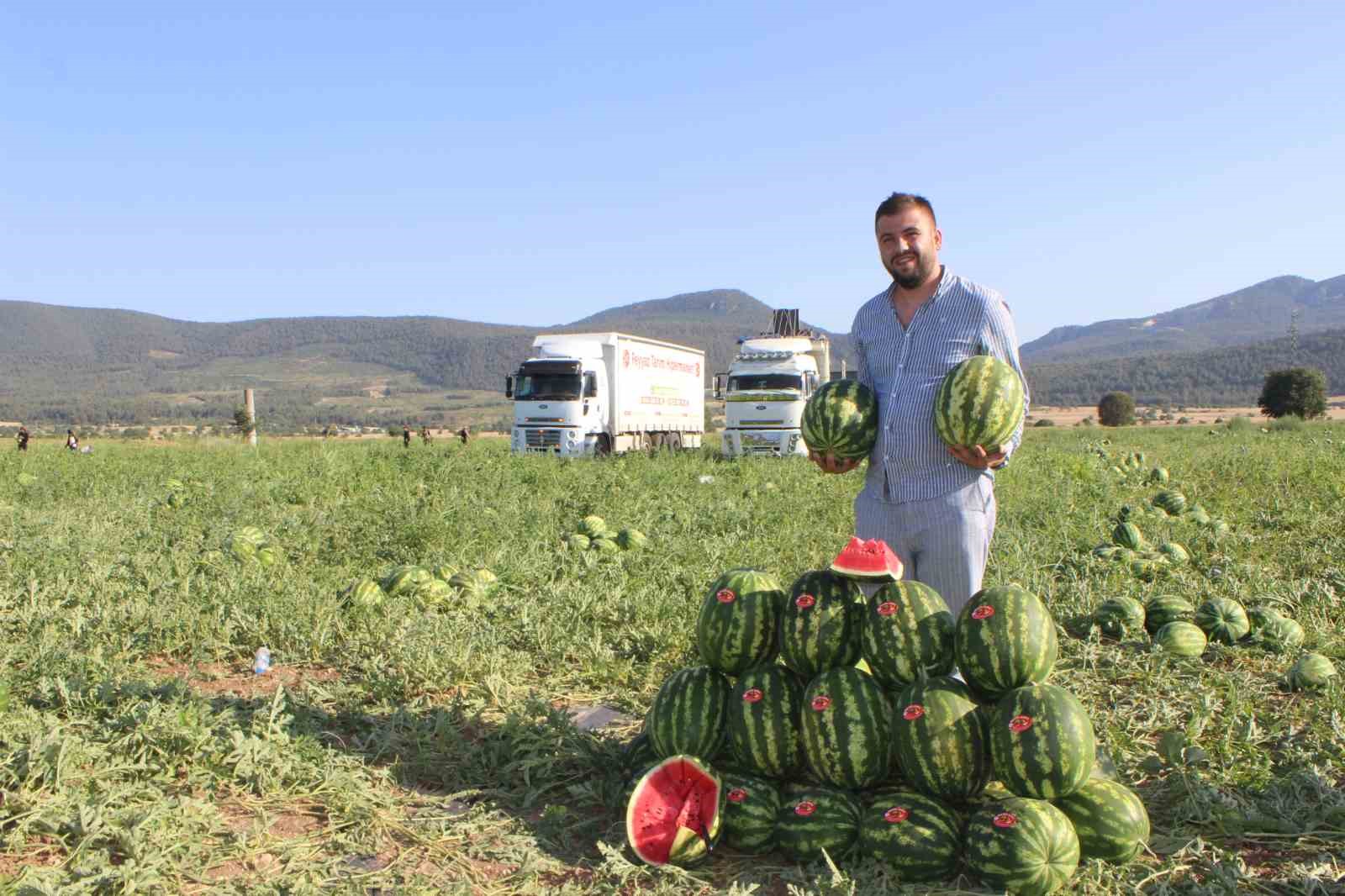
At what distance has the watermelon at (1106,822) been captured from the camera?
130 inches

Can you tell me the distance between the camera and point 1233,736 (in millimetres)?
4488

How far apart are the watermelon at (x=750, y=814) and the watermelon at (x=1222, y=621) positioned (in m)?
3.97

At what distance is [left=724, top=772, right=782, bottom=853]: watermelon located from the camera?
11.6ft

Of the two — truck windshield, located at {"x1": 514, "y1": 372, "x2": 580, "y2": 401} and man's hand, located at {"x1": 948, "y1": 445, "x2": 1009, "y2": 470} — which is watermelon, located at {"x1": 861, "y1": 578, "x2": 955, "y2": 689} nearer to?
man's hand, located at {"x1": 948, "y1": 445, "x2": 1009, "y2": 470}

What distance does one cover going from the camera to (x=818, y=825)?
11.2 feet

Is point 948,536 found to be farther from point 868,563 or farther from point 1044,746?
point 1044,746

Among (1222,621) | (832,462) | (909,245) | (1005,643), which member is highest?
(909,245)

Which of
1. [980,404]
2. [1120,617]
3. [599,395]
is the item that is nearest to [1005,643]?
[980,404]

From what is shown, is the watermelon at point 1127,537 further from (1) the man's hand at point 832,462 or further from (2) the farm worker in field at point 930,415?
(1) the man's hand at point 832,462

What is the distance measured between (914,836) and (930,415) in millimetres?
1622

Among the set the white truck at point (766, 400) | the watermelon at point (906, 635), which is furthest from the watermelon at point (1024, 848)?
the white truck at point (766, 400)

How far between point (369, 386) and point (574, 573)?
5533 inches

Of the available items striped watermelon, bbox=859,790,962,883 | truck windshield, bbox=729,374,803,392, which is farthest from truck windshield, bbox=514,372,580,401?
Answer: striped watermelon, bbox=859,790,962,883

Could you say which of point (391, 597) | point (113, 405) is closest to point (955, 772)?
point (391, 597)
